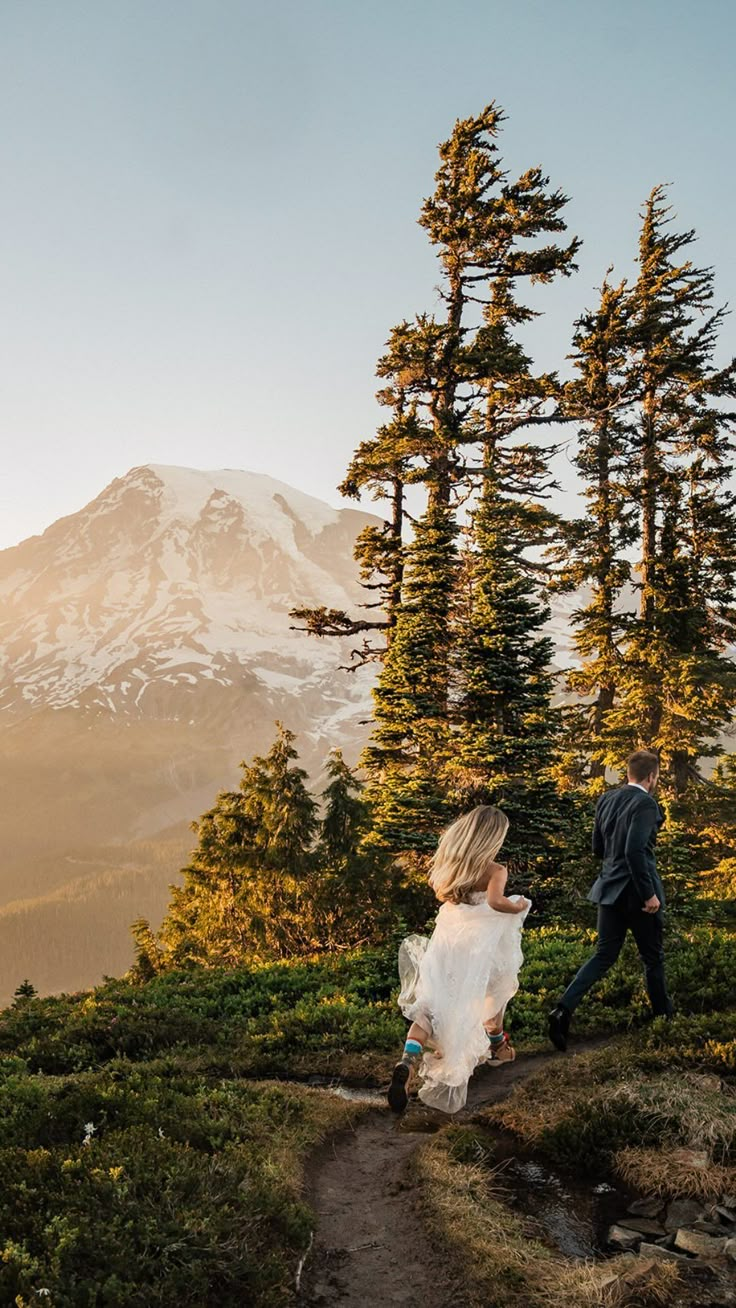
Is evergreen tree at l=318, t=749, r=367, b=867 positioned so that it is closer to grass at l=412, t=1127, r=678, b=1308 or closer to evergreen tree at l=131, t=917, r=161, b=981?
evergreen tree at l=131, t=917, r=161, b=981

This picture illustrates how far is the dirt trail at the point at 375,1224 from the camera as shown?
405 cm

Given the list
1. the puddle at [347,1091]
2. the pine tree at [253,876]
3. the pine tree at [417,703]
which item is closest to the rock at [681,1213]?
the puddle at [347,1091]

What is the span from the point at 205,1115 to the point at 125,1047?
11.0ft

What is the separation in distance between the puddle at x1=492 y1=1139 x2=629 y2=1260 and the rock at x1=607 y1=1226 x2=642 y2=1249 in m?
0.07

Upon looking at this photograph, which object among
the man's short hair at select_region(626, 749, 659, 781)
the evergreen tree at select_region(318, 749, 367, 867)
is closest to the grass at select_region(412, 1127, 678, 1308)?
the man's short hair at select_region(626, 749, 659, 781)

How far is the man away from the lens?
6.95 m

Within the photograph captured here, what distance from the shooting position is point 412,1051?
6.30 m

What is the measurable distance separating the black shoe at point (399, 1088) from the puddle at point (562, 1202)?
0.84 metres

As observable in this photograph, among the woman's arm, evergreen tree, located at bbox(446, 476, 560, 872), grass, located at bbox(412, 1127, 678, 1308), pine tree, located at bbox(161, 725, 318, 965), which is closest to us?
grass, located at bbox(412, 1127, 678, 1308)

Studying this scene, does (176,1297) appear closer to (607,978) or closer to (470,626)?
(607,978)

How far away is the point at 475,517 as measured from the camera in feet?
64.0

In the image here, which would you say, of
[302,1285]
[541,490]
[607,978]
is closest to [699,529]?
[541,490]

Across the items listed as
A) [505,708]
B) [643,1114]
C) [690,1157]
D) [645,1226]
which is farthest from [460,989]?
[505,708]

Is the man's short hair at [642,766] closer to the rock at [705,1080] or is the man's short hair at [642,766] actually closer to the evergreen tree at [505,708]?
the rock at [705,1080]
